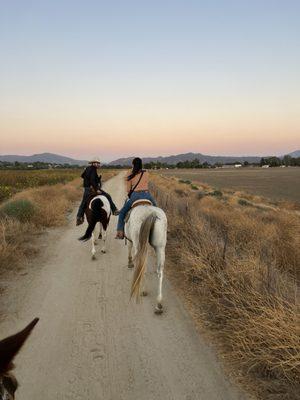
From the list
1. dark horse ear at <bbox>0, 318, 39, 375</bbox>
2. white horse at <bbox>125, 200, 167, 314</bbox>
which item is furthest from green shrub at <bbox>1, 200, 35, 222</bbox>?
dark horse ear at <bbox>0, 318, 39, 375</bbox>

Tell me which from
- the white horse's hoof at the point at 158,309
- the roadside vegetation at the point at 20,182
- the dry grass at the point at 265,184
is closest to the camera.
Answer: the white horse's hoof at the point at 158,309

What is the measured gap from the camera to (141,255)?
5.97m

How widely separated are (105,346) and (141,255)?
5.12 feet

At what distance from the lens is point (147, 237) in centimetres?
616

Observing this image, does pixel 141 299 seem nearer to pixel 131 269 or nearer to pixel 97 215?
pixel 131 269

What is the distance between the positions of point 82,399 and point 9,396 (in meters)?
2.27

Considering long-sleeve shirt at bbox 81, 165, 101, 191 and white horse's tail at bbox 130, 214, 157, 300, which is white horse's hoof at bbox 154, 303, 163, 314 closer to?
white horse's tail at bbox 130, 214, 157, 300

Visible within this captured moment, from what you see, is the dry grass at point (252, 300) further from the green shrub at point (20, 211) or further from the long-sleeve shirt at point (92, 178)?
the green shrub at point (20, 211)

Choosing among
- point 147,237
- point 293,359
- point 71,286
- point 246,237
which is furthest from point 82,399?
point 246,237

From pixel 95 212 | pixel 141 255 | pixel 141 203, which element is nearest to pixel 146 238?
pixel 141 255

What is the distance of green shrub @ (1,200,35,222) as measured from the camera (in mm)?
13125

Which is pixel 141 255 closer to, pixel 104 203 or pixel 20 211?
pixel 104 203

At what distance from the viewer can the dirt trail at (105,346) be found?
4047 millimetres

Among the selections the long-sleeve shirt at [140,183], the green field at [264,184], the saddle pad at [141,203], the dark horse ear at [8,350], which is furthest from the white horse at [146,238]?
the green field at [264,184]
